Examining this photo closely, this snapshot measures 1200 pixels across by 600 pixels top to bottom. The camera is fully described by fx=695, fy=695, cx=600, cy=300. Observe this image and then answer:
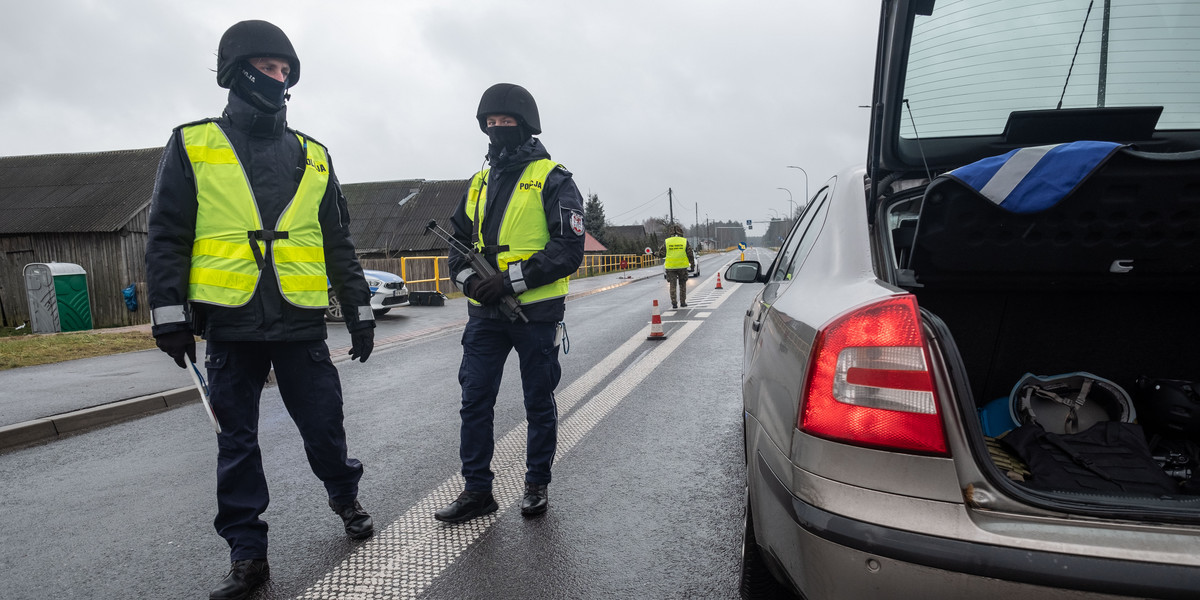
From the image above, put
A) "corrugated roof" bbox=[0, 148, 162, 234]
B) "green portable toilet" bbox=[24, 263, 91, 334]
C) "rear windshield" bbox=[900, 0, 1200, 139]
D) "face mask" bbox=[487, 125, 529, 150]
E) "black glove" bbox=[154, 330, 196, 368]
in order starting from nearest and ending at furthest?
"rear windshield" bbox=[900, 0, 1200, 139]
"black glove" bbox=[154, 330, 196, 368]
"face mask" bbox=[487, 125, 529, 150]
"green portable toilet" bbox=[24, 263, 91, 334]
"corrugated roof" bbox=[0, 148, 162, 234]

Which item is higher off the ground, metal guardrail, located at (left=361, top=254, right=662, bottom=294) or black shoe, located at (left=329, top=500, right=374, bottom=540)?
metal guardrail, located at (left=361, top=254, right=662, bottom=294)

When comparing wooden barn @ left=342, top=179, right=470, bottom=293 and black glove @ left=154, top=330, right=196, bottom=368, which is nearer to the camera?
black glove @ left=154, top=330, right=196, bottom=368

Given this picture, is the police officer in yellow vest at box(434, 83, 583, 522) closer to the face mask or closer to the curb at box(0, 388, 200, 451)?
the face mask

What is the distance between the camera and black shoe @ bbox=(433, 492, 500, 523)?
10.0 feet

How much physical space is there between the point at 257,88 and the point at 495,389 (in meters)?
1.55

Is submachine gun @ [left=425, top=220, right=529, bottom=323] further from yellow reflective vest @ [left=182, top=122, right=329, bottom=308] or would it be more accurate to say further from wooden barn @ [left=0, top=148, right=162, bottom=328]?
wooden barn @ [left=0, top=148, right=162, bottom=328]

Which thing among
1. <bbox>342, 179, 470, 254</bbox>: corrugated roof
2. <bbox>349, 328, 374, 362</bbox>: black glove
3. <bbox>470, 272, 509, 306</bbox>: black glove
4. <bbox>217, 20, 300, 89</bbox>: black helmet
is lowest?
<bbox>349, 328, 374, 362</bbox>: black glove

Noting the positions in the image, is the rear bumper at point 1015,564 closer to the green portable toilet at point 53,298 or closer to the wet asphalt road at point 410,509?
the wet asphalt road at point 410,509

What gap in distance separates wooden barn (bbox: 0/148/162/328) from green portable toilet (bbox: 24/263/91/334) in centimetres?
601

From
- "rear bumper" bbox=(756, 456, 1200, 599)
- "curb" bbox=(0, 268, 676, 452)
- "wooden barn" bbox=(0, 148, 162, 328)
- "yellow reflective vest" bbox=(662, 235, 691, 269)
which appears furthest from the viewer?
"wooden barn" bbox=(0, 148, 162, 328)

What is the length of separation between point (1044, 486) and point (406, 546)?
2261 millimetres

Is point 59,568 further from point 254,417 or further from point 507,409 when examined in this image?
point 507,409

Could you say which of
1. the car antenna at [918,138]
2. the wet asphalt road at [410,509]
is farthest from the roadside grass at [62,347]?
the car antenna at [918,138]

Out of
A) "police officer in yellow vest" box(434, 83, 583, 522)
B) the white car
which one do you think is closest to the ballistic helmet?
"police officer in yellow vest" box(434, 83, 583, 522)
